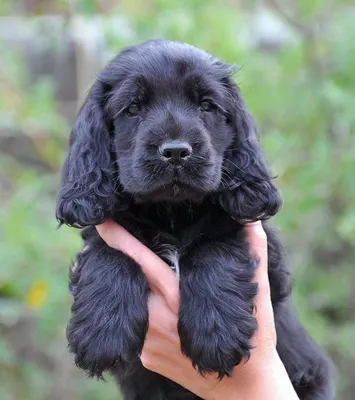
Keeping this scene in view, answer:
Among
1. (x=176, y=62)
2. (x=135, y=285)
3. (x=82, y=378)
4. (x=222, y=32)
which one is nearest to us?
(x=135, y=285)

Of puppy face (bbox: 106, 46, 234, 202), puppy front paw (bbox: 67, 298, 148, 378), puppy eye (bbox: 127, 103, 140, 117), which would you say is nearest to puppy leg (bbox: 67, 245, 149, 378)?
puppy front paw (bbox: 67, 298, 148, 378)

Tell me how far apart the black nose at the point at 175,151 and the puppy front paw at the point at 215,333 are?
0.50m

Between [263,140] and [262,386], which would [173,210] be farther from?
[263,140]

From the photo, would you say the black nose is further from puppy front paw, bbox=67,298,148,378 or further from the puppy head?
puppy front paw, bbox=67,298,148,378

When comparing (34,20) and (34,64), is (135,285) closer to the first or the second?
(34,20)

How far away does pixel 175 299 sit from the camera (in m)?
2.43

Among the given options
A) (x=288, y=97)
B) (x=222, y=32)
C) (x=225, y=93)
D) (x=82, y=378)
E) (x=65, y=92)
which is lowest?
(x=82, y=378)

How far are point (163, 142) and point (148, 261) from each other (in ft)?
1.50

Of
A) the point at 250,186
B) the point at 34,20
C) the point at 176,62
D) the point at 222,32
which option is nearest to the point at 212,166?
the point at 250,186

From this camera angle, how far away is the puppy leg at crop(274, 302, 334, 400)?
9.27 feet

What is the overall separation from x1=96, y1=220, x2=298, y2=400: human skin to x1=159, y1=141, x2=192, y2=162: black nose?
38cm

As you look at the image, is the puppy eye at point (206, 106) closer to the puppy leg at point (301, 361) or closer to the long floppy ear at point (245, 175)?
the long floppy ear at point (245, 175)

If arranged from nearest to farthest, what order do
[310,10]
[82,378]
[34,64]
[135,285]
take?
[135,285] < [310,10] < [82,378] < [34,64]

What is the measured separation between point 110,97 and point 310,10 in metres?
2.34
